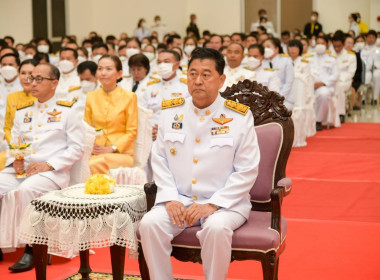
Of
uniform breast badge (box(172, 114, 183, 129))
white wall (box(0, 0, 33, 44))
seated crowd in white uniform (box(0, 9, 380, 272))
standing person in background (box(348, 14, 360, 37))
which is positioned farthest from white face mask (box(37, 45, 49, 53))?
uniform breast badge (box(172, 114, 183, 129))

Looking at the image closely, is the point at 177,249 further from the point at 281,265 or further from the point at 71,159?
the point at 71,159

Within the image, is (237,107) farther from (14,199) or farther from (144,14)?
(144,14)

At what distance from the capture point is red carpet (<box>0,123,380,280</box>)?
4168 millimetres

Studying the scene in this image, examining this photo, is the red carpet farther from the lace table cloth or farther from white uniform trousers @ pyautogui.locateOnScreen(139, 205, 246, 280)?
white uniform trousers @ pyautogui.locateOnScreen(139, 205, 246, 280)

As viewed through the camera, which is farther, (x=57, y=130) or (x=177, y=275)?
(x=57, y=130)

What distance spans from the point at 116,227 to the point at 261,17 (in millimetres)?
15791

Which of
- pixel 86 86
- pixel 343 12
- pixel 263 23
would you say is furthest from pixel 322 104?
pixel 343 12

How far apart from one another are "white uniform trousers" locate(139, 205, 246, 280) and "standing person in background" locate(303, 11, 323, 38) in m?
15.4

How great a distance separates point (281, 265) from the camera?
13.9 ft

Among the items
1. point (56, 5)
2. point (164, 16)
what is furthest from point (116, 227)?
point (164, 16)

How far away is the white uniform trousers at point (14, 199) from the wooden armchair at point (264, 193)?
3.76 feet

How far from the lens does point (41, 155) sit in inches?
181

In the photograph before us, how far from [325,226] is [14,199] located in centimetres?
232

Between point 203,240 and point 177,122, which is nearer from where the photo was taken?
point 203,240
